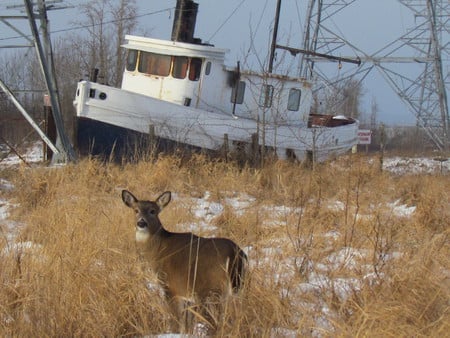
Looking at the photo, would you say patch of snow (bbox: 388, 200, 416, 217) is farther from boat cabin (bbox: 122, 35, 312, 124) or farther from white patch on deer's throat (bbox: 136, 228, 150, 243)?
boat cabin (bbox: 122, 35, 312, 124)

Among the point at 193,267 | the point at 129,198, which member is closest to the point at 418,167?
the point at 129,198

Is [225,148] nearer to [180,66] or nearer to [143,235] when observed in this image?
[180,66]

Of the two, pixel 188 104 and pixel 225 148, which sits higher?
pixel 188 104

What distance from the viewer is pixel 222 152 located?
1702 cm

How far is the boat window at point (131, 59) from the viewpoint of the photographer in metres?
18.5

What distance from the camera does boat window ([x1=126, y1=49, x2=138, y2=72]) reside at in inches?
730

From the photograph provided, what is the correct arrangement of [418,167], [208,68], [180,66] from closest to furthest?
1. [180,66]
2. [208,68]
3. [418,167]

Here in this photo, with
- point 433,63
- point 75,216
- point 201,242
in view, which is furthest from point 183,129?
point 433,63

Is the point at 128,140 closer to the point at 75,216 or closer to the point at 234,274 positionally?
→ the point at 75,216

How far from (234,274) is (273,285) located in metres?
0.41

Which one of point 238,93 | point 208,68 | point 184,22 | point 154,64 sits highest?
point 184,22

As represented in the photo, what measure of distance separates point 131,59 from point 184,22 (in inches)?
81.0

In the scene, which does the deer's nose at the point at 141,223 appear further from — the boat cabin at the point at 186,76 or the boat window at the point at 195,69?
the boat window at the point at 195,69

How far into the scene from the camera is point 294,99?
20.4 m
